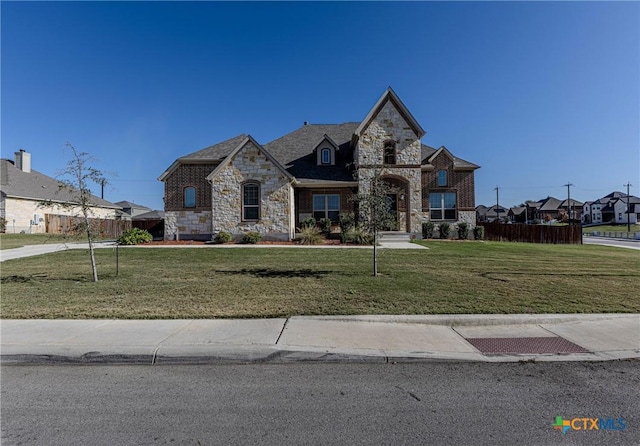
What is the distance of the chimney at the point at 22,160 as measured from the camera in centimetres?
3559

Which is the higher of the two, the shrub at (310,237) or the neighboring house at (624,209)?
the neighboring house at (624,209)

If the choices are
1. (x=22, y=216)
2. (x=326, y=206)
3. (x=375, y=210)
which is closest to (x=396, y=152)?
(x=326, y=206)

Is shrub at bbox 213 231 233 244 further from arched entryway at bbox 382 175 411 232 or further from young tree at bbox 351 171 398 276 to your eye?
young tree at bbox 351 171 398 276

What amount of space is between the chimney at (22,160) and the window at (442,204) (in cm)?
4176

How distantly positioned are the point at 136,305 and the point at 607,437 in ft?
24.7

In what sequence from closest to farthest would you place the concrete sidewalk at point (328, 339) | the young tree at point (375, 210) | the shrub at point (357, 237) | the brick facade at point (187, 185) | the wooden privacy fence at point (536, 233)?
the concrete sidewalk at point (328, 339) < the young tree at point (375, 210) < the shrub at point (357, 237) < the brick facade at point (187, 185) < the wooden privacy fence at point (536, 233)

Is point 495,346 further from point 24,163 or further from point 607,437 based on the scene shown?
point 24,163

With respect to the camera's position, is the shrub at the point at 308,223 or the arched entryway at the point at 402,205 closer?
the shrub at the point at 308,223

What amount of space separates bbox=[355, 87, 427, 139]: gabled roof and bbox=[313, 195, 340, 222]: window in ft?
15.2

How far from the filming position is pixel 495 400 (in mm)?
3600

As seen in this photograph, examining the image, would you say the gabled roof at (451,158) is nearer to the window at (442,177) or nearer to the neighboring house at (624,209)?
the window at (442,177)

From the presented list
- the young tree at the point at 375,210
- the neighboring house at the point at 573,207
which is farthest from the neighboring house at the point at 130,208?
the neighboring house at the point at 573,207

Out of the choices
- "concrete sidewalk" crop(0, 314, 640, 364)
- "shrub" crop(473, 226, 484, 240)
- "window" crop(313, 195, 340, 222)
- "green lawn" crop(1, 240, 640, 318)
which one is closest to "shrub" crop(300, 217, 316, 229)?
"window" crop(313, 195, 340, 222)

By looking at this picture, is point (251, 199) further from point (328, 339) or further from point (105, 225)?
point (105, 225)
